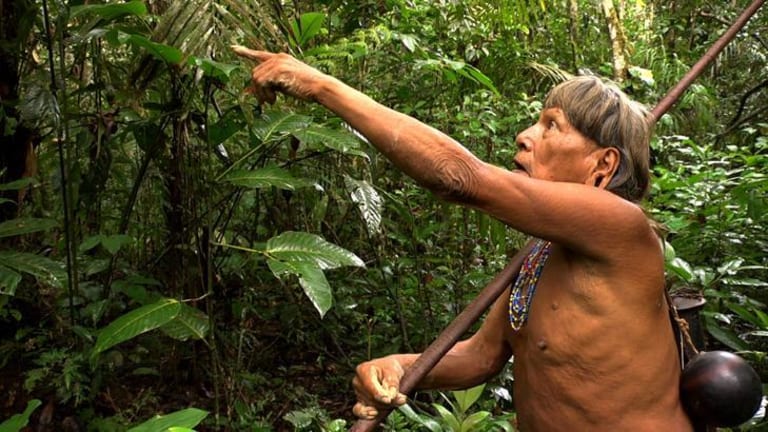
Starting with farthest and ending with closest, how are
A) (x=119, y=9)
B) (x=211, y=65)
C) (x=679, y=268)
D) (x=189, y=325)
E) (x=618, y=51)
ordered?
(x=618, y=51)
(x=679, y=268)
(x=189, y=325)
(x=119, y=9)
(x=211, y=65)

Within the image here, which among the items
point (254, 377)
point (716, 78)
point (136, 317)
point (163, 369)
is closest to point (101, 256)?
point (163, 369)

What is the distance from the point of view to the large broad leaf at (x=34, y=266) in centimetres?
208

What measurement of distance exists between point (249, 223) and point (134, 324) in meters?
1.70

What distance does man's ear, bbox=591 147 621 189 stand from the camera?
4.62 feet

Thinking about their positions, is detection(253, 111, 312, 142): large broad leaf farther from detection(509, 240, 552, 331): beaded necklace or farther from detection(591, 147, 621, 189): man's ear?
detection(591, 147, 621, 189): man's ear

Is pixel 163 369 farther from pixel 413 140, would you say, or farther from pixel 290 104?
pixel 413 140

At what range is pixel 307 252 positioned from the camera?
193 cm

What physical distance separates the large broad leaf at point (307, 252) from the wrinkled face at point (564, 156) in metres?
0.71

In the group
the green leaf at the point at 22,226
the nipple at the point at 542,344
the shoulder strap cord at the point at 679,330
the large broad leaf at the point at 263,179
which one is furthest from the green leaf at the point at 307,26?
the shoulder strap cord at the point at 679,330

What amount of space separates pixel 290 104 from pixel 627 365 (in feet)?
6.27

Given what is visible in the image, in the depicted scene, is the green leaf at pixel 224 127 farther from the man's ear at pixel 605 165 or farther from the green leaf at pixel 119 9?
the man's ear at pixel 605 165

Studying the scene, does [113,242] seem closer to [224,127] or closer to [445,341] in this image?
[224,127]

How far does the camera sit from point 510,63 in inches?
155

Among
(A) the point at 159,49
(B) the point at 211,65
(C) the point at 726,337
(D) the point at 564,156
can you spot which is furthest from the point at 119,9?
(C) the point at 726,337
